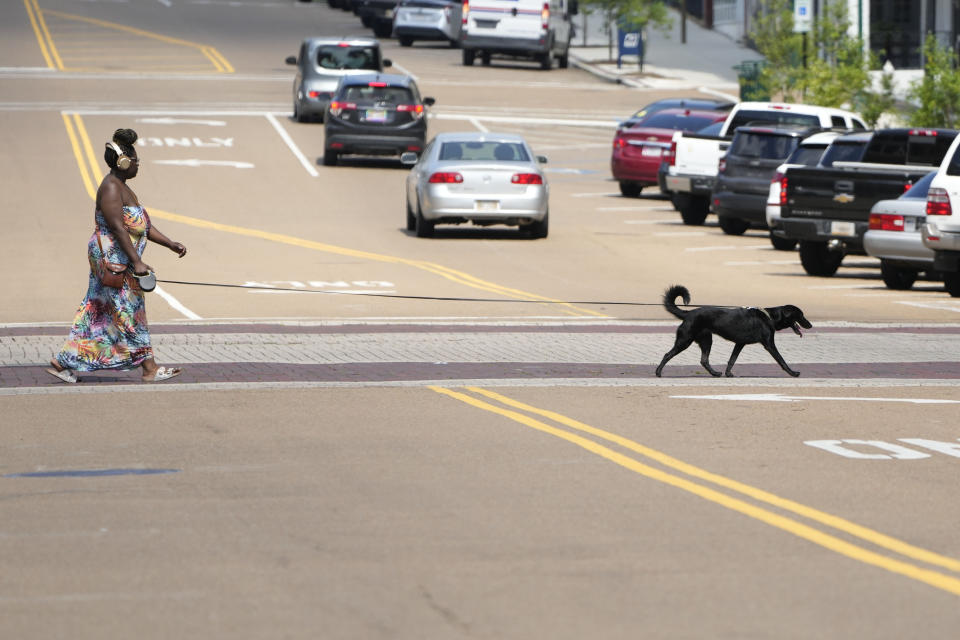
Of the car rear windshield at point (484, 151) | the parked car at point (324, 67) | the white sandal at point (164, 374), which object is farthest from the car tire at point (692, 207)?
the white sandal at point (164, 374)

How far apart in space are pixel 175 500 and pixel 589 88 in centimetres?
4835

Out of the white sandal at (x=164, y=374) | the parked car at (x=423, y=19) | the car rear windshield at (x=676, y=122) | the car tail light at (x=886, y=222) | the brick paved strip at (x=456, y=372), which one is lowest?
the brick paved strip at (x=456, y=372)

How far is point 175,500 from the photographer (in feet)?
28.9

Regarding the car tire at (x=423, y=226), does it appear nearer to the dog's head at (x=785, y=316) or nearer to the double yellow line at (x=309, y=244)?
the double yellow line at (x=309, y=244)

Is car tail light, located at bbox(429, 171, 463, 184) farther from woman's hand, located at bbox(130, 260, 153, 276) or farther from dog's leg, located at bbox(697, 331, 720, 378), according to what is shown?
woman's hand, located at bbox(130, 260, 153, 276)

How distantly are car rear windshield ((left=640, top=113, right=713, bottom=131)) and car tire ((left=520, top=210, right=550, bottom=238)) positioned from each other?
825 centimetres

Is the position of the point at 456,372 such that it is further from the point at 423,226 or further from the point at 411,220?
the point at 411,220

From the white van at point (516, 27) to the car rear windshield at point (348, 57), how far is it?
45.9 feet

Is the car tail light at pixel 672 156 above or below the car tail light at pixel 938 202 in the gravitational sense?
above

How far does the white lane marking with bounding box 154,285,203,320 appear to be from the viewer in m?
19.0

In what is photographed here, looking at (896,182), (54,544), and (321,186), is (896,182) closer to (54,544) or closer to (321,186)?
(321,186)

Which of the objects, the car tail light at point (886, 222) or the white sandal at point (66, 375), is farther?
the car tail light at point (886, 222)

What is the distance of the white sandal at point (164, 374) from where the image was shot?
13421 mm

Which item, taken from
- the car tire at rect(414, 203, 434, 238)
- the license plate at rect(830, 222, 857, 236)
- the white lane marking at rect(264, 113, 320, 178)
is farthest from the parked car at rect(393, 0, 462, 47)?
the license plate at rect(830, 222, 857, 236)
